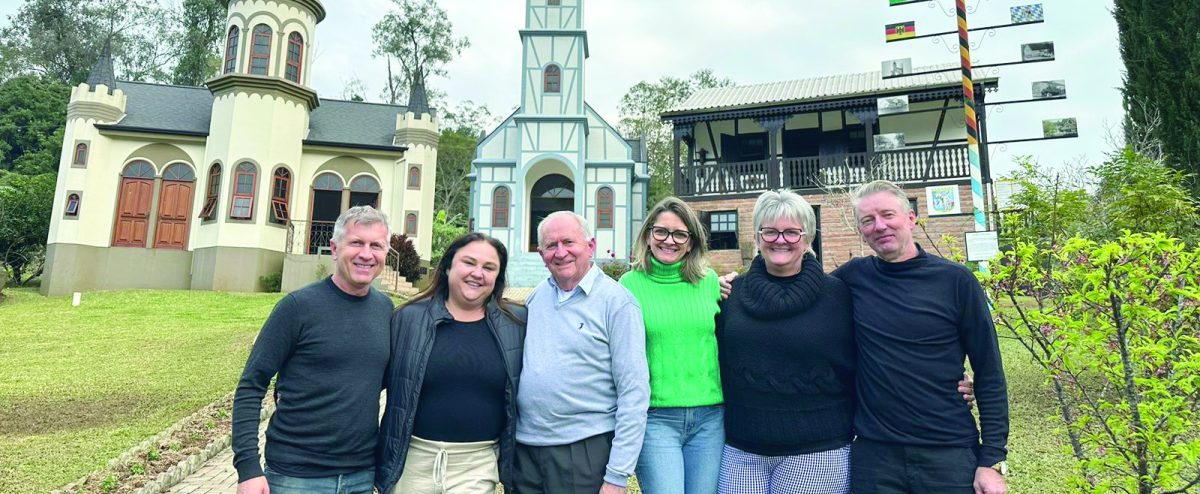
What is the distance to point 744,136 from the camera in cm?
1975

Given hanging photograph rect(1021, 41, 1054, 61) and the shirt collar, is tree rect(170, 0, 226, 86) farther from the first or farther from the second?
the shirt collar

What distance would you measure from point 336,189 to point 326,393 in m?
19.4

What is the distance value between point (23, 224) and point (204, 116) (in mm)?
6670

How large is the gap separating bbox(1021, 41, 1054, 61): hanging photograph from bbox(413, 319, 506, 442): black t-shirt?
7.98 m

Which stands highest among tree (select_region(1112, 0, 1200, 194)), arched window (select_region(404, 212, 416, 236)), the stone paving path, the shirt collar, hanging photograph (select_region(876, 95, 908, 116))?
tree (select_region(1112, 0, 1200, 194))

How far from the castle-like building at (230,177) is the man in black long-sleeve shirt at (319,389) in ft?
55.0

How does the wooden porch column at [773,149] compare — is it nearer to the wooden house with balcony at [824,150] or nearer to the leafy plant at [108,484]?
the wooden house with balcony at [824,150]

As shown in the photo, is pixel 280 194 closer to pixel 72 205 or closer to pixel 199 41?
pixel 72 205

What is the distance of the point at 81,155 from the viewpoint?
60.6ft

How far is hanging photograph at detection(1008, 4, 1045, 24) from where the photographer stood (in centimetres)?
740

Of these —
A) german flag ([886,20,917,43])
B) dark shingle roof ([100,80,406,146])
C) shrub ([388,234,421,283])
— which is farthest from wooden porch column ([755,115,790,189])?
dark shingle roof ([100,80,406,146])

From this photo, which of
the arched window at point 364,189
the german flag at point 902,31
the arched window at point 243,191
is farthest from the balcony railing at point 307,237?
the german flag at point 902,31

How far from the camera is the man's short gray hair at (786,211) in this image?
254 centimetres

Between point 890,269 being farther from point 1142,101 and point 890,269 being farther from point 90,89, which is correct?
point 90,89
